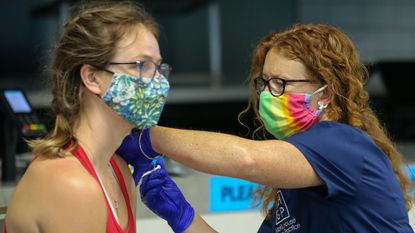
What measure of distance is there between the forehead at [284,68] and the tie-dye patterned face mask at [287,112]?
6 cm

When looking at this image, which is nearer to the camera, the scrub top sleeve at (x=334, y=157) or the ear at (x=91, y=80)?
the ear at (x=91, y=80)

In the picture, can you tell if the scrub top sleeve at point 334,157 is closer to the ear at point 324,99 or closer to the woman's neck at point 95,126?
the ear at point 324,99

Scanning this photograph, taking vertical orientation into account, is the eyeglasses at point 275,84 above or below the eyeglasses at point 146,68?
below

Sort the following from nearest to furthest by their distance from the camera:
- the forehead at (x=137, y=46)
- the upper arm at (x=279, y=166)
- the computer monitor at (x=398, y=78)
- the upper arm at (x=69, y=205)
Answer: the upper arm at (x=69, y=205)
the forehead at (x=137, y=46)
the upper arm at (x=279, y=166)
the computer monitor at (x=398, y=78)

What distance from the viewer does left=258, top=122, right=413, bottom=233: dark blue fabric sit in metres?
1.76

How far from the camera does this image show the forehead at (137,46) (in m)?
1.59

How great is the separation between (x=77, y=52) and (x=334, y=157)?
0.66 meters

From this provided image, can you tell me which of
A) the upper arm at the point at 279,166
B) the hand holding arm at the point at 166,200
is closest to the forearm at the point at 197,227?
the hand holding arm at the point at 166,200

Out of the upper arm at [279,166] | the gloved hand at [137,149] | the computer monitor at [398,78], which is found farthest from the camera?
the computer monitor at [398,78]

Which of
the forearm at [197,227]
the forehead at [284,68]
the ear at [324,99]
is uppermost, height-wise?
the forehead at [284,68]

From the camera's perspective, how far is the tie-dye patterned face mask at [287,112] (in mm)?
1947

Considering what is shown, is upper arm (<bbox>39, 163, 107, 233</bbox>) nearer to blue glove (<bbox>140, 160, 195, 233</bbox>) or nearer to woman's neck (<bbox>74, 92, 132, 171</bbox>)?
woman's neck (<bbox>74, 92, 132, 171</bbox>)

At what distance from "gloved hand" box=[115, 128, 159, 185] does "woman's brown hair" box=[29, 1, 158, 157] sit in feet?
0.89

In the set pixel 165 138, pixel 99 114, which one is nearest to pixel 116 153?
pixel 165 138
